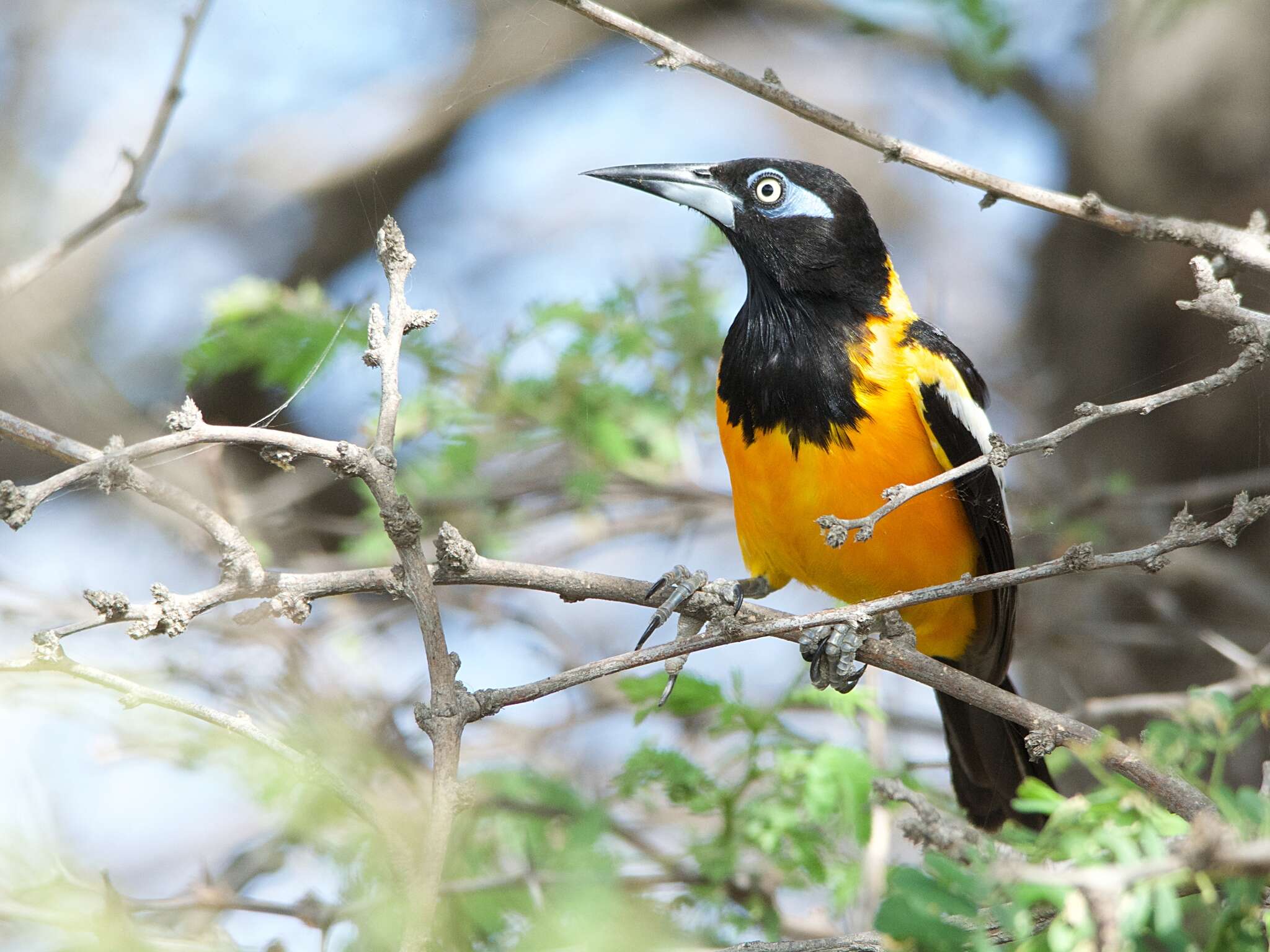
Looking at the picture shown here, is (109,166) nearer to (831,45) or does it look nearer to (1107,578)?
(831,45)

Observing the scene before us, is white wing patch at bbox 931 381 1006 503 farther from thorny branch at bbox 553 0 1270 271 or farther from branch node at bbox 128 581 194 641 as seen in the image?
branch node at bbox 128 581 194 641

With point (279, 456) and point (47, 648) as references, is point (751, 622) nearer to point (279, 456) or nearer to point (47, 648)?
point (279, 456)

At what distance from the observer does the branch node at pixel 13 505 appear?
1.72 meters

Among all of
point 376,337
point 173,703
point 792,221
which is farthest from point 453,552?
point 792,221

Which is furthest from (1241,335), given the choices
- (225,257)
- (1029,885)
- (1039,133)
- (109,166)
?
(225,257)

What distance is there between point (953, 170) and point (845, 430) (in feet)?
2.62

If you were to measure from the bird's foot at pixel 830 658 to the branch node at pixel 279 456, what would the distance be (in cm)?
146

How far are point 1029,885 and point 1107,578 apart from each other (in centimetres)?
355

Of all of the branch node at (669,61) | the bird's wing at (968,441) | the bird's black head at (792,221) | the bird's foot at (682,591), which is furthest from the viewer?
the bird's black head at (792,221)

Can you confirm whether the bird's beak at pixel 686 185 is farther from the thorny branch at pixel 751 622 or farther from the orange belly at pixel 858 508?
the thorny branch at pixel 751 622

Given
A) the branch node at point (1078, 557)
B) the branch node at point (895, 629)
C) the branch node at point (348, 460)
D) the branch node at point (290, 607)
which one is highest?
the branch node at point (895, 629)

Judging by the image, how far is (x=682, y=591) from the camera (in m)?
2.61

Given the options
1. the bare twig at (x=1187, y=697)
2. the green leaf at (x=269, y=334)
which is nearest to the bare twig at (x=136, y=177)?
the green leaf at (x=269, y=334)

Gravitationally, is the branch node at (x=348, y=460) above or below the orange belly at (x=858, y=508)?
below
